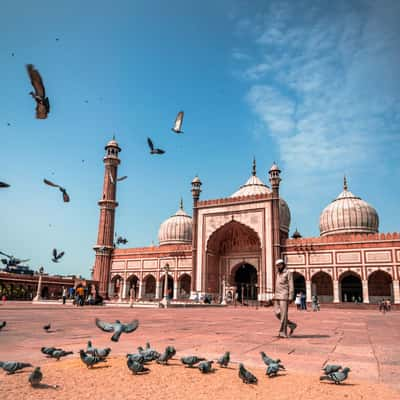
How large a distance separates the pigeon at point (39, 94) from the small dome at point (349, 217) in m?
30.5

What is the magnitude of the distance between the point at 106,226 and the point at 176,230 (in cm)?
801

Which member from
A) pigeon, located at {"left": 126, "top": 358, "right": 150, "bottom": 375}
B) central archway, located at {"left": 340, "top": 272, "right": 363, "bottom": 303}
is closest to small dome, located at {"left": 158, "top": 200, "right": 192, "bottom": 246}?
central archway, located at {"left": 340, "top": 272, "right": 363, "bottom": 303}

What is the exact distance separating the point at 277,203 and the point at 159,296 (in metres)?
13.8

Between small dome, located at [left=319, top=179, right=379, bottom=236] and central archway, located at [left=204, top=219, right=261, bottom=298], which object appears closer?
central archway, located at [left=204, top=219, right=261, bottom=298]

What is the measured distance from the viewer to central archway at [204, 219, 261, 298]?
31953 mm

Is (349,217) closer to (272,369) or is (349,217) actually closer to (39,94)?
(39,94)

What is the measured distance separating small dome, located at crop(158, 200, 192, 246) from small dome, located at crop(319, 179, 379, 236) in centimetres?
1361

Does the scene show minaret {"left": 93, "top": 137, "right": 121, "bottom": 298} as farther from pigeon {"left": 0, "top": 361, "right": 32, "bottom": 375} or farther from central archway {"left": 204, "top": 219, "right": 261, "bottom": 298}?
pigeon {"left": 0, "top": 361, "right": 32, "bottom": 375}

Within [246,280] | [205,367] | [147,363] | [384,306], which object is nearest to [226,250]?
[246,280]

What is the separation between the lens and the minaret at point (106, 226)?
119ft

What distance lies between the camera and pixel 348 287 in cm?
3027

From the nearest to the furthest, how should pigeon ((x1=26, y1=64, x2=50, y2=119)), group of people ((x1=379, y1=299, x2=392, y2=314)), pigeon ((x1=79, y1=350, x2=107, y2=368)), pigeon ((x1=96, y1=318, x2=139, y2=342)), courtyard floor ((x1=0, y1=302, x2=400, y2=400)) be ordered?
courtyard floor ((x1=0, y1=302, x2=400, y2=400)), pigeon ((x1=79, y1=350, x2=107, y2=368)), pigeon ((x1=96, y1=318, x2=139, y2=342)), pigeon ((x1=26, y1=64, x2=50, y2=119)), group of people ((x1=379, y1=299, x2=392, y2=314))

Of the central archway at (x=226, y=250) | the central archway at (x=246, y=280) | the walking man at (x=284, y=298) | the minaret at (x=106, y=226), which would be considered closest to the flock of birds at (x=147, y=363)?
the walking man at (x=284, y=298)

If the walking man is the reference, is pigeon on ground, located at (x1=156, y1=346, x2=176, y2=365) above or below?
below
